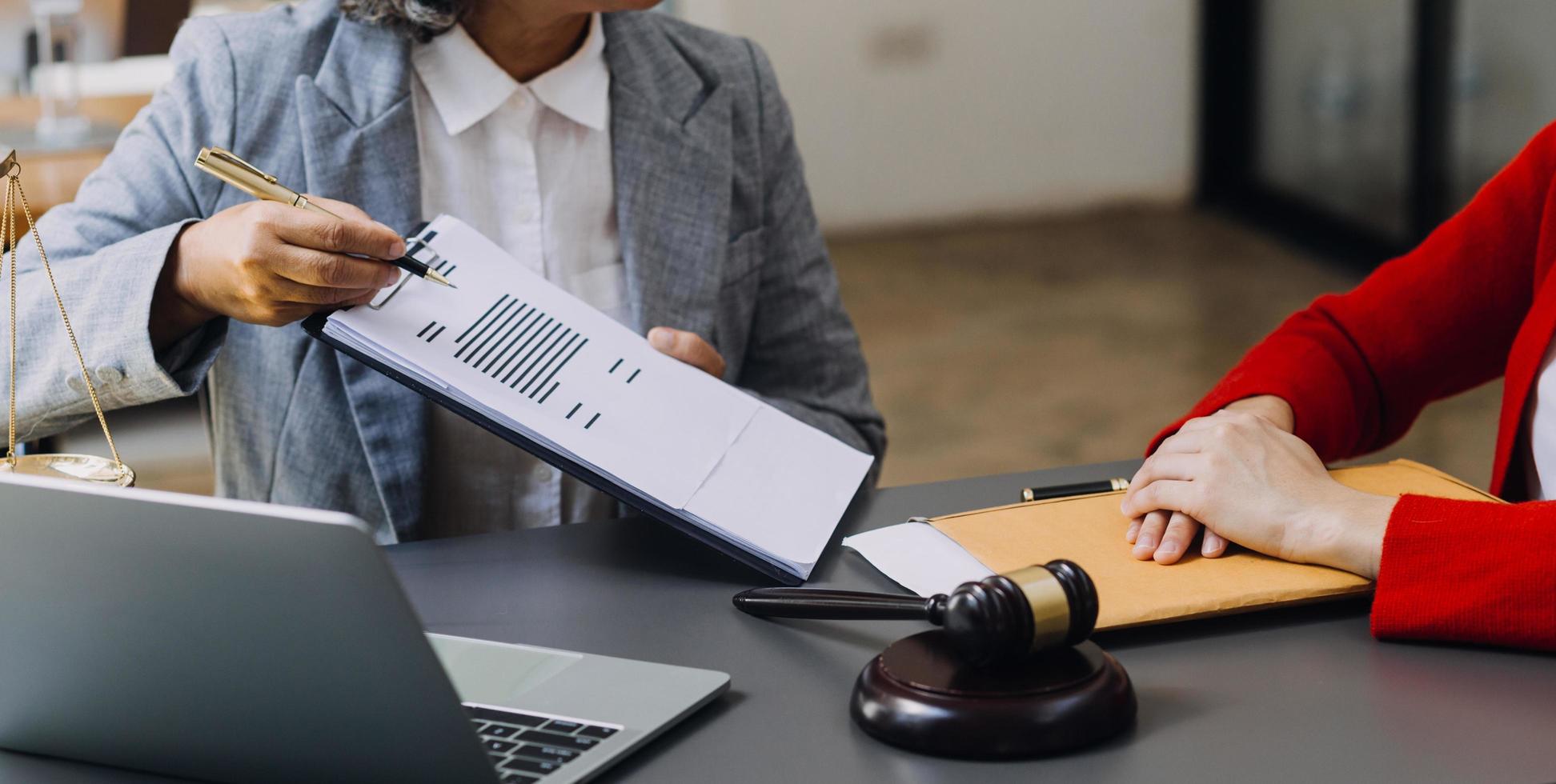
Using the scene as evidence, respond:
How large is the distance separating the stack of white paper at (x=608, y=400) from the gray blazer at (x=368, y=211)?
7.3 inches

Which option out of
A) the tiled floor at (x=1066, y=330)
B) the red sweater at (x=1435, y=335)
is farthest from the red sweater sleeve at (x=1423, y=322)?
the tiled floor at (x=1066, y=330)

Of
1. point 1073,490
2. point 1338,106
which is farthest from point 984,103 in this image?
point 1073,490

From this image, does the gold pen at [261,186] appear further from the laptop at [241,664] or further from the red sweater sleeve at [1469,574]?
the red sweater sleeve at [1469,574]

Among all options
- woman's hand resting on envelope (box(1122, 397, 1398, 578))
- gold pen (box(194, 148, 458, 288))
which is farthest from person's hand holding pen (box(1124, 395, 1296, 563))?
gold pen (box(194, 148, 458, 288))

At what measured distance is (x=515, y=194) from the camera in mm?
1301

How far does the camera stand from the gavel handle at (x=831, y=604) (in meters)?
0.77

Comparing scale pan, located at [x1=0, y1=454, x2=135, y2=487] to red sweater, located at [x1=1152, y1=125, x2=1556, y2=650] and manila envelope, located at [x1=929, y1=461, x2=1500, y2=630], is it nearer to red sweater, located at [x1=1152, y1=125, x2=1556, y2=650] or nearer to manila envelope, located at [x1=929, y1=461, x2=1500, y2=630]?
manila envelope, located at [x1=929, y1=461, x2=1500, y2=630]

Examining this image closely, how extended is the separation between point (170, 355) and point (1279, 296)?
3.63 metres

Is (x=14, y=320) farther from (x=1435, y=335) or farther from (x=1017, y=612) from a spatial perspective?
(x=1435, y=335)

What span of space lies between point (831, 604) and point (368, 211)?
0.60 m

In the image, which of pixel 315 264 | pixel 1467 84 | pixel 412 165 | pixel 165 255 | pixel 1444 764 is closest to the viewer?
pixel 1444 764

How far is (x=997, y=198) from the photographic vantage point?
5.30 m

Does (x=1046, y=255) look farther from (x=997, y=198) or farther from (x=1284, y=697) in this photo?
(x=1284, y=697)

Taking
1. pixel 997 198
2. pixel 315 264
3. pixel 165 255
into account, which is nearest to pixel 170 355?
pixel 165 255
